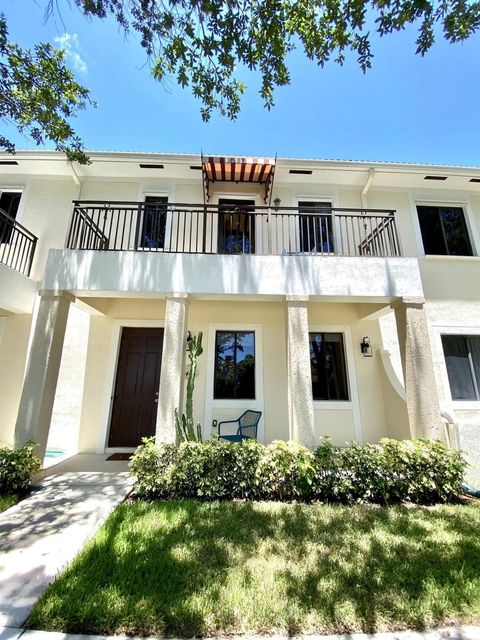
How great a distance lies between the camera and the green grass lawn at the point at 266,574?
8.05 ft

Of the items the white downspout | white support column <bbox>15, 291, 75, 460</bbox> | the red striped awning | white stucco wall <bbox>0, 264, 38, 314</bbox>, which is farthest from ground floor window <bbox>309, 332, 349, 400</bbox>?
white stucco wall <bbox>0, 264, 38, 314</bbox>

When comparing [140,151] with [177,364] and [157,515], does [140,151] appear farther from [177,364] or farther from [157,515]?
[157,515]

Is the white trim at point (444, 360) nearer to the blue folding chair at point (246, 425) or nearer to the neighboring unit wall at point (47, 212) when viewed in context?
the blue folding chair at point (246, 425)

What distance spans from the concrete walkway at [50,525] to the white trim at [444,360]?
24.7 feet

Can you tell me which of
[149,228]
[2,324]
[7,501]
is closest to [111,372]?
[2,324]

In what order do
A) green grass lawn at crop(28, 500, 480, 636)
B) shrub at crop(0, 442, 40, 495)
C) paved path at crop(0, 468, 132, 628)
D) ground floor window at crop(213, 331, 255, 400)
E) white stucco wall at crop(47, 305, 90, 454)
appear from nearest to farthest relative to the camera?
green grass lawn at crop(28, 500, 480, 636) < paved path at crop(0, 468, 132, 628) < shrub at crop(0, 442, 40, 495) < white stucco wall at crop(47, 305, 90, 454) < ground floor window at crop(213, 331, 255, 400)

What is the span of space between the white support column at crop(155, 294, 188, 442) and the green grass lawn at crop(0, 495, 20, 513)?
2297 millimetres

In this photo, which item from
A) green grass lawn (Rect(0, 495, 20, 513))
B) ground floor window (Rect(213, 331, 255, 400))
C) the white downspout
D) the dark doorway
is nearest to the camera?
green grass lawn (Rect(0, 495, 20, 513))

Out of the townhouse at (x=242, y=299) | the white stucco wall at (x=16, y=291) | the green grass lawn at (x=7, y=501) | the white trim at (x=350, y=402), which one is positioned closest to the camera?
the green grass lawn at (x=7, y=501)

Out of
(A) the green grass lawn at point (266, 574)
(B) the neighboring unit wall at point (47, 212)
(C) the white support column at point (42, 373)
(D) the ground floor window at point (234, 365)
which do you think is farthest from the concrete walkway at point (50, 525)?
(B) the neighboring unit wall at point (47, 212)

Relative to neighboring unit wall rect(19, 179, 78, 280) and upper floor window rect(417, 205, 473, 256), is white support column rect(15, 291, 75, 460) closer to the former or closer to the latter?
neighboring unit wall rect(19, 179, 78, 280)

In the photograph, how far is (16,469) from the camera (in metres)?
4.86

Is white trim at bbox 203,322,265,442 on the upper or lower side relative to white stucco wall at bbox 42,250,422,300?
lower

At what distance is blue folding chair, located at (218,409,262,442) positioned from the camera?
713cm
